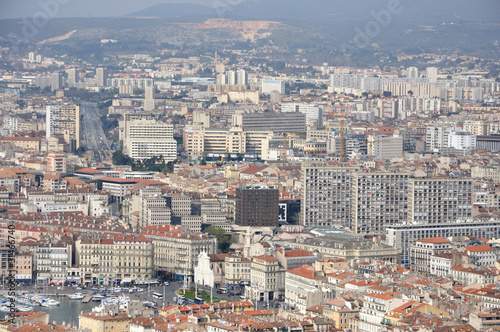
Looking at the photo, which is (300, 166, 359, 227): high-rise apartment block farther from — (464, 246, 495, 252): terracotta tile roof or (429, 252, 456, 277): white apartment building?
(429, 252, 456, 277): white apartment building

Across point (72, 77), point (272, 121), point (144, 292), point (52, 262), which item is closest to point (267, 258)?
point (144, 292)

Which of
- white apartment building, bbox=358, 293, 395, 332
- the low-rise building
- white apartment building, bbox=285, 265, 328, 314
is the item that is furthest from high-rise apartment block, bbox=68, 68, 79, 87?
white apartment building, bbox=358, 293, 395, 332

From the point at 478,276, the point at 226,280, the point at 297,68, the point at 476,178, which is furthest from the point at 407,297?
the point at 297,68

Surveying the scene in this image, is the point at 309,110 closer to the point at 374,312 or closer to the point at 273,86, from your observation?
the point at 273,86

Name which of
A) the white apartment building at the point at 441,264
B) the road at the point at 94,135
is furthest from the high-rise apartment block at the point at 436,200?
the road at the point at 94,135

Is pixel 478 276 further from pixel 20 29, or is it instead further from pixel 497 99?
pixel 20 29

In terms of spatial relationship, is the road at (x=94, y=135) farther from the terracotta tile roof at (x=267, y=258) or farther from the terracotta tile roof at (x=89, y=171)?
the terracotta tile roof at (x=267, y=258)
